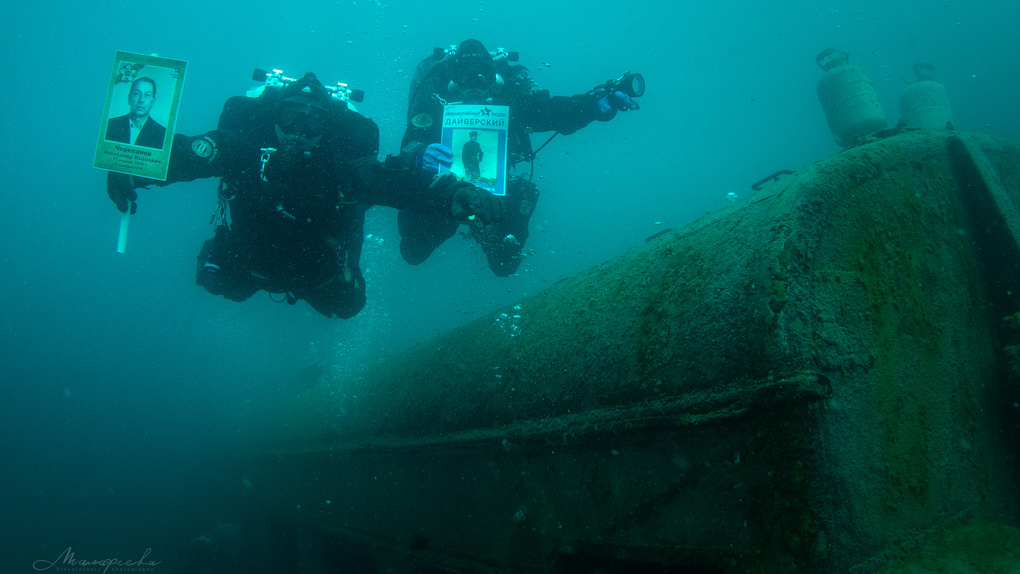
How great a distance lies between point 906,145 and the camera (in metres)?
1.61

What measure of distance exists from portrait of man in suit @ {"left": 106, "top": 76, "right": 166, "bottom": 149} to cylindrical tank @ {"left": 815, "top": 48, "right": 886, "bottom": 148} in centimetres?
1013

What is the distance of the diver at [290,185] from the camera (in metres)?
3.34

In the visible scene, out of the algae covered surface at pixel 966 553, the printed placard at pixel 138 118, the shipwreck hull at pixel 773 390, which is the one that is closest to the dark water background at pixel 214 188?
the printed placard at pixel 138 118

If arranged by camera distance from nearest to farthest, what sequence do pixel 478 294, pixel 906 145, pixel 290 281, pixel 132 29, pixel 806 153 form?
pixel 906 145 → pixel 290 281 → pixel 478 294 → pixel 132 29 → pixel 806 153

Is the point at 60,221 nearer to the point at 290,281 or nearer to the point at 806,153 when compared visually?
the point at 290,281

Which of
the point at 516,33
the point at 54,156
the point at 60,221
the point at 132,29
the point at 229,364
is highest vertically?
the point at 516,33

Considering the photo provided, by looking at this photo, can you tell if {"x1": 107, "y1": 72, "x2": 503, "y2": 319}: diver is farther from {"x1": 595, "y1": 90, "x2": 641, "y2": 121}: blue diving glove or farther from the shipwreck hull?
{"x1": 595, "y1": 90, "x2": 641, "y2": 121}: blue diving glove

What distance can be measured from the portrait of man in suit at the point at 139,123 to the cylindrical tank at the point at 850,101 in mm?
10126

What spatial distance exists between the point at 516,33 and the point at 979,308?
79.3 metres

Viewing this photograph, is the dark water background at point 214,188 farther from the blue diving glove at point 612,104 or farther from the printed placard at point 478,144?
the blue diving glove at point 612,104

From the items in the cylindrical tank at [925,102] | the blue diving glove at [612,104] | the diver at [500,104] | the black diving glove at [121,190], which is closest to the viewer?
the black diving glove at [121,190]

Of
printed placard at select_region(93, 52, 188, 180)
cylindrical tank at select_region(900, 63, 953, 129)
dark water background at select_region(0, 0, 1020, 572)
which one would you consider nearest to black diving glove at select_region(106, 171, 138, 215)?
printed placard at select_region(93, 52, 188, 180)

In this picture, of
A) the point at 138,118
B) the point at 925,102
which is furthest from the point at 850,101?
the point at 138,118

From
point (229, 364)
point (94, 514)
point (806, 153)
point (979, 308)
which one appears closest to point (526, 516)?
point (979, 308)
